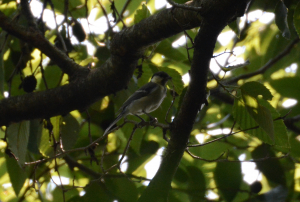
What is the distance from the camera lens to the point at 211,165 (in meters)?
2.26

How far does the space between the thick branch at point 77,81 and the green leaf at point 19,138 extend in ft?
0.20

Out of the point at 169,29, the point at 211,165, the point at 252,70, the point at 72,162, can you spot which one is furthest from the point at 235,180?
the point at 252,70

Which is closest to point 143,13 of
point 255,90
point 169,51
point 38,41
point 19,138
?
point 169,51

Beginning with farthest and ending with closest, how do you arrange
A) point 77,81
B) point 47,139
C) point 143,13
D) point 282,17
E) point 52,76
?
point 52,76, point 47,139, point 77,81, point 143,13, point 282,17

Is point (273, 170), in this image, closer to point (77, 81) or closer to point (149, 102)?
point (149, 102)

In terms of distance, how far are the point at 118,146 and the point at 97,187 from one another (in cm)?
68

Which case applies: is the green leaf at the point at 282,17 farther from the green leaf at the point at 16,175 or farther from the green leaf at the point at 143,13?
the green leaf at the point at 16,175

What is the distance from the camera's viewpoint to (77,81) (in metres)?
2.26

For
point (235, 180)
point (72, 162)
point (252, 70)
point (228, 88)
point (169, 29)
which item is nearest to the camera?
point (228, 88)

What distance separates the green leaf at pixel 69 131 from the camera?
2428mm

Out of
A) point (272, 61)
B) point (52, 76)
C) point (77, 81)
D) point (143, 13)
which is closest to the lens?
point (143, 13)

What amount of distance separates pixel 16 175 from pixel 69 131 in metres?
0.49

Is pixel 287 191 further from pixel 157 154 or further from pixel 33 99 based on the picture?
pixel 33 99

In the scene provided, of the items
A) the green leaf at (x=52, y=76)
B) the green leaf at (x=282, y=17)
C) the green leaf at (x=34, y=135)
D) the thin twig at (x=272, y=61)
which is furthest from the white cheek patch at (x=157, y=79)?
the green leaf at (x=282, y=17)
